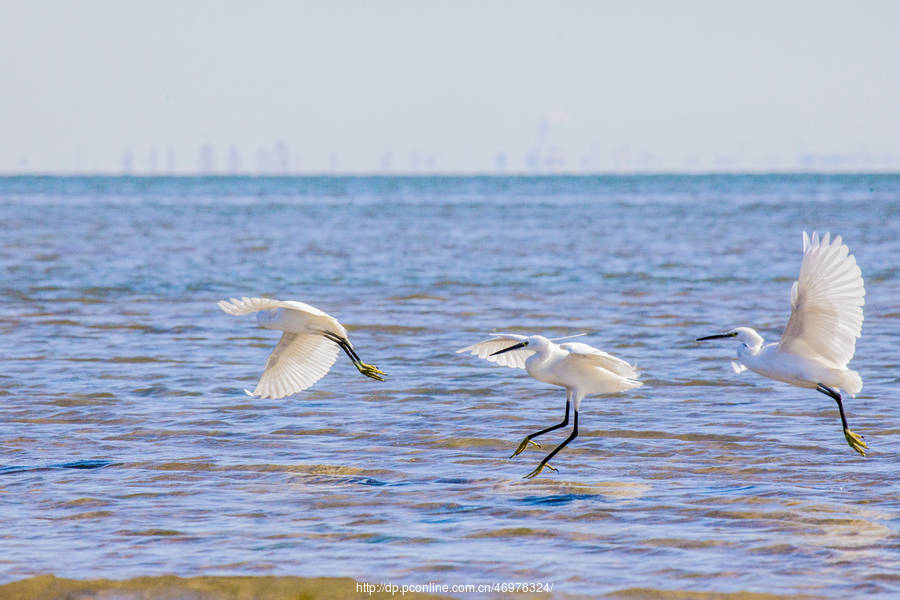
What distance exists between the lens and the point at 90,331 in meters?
15.3

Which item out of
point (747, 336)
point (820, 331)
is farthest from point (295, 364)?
point (820, 331)

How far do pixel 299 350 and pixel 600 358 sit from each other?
300 centimetres

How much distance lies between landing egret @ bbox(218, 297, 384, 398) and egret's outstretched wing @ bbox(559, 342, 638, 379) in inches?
83.1

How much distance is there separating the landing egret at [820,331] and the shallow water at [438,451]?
2.10 feet

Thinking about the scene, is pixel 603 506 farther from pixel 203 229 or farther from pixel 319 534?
pixel 203 229

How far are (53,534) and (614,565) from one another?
3.06 m

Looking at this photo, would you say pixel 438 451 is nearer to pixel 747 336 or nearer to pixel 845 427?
pixel 747 336

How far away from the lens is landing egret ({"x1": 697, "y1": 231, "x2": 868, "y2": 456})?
7.07 m

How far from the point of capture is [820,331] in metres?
7.53

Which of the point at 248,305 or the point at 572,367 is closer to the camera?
the point at 572,367

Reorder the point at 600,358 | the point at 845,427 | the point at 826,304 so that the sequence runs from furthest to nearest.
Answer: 1. the point at 845,427
2. the point at 600,358
3. the point at 826,304

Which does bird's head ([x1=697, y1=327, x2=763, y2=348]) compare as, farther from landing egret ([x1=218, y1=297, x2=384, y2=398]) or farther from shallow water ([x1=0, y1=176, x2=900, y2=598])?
landing egret ([x1=218, y1=297, x2=384, y2=398])

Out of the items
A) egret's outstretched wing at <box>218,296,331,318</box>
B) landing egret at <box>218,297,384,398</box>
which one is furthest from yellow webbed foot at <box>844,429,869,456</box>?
egret's outstretched wing at <box>218,296,331,318</box>

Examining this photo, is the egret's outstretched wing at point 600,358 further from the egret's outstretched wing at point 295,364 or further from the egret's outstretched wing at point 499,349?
the egret's outstretched wing at point 295,364
